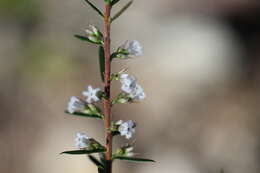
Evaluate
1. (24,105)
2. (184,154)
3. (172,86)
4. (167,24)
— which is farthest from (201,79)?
(24,105)

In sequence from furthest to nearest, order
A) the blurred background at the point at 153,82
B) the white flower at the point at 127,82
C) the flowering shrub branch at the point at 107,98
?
the blurred background at the point at 153,82
the white flower at the point at 127,82
the flowering shrub branch at the point at 107,98

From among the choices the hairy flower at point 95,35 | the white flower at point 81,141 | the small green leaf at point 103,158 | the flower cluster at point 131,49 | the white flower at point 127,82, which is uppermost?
the hairy flower at point 95,35

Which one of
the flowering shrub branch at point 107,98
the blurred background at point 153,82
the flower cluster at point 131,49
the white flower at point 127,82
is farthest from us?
the blurred background at point 153,82

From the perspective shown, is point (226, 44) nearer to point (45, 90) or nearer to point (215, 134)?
point (215, 134)

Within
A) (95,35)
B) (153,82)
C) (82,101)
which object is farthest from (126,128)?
(153,82)

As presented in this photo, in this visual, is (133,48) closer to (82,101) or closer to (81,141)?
(82,101)

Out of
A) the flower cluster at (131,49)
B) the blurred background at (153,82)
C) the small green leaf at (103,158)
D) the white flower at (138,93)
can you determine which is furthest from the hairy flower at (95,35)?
the blurred background at (153,82)

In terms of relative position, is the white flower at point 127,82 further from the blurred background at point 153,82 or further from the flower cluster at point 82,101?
the blurred background at point 153,82
